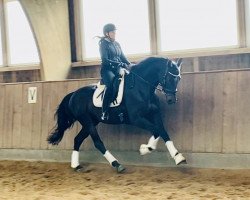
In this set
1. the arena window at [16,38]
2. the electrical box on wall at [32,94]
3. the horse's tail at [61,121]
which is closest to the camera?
the horse's tail at [61,121]

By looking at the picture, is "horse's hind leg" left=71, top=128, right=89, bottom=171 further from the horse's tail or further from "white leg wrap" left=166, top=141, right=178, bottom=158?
"white leg wrap" left=166, top=141, right=178, bottom=158

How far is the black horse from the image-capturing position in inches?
212

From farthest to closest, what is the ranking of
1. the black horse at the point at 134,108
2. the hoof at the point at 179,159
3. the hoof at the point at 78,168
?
1. the hoof at the point at 78,168
2. the black horse at the point at 134,108
3. the hoof at the point at 179,159

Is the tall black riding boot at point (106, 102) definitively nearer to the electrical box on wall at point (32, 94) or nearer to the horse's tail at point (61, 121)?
the horse's tail at point (61, 121)

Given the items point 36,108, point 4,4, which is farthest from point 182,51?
point 4,4

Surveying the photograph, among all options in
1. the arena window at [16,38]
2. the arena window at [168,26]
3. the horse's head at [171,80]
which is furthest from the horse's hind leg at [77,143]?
the arena window at [16,38]

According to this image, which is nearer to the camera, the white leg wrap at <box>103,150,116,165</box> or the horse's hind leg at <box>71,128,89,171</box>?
→ the white leg wrap at <box>103,150,116,165</box>

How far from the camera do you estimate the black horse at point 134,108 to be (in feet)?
17.7

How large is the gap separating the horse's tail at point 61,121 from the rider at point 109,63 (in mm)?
763

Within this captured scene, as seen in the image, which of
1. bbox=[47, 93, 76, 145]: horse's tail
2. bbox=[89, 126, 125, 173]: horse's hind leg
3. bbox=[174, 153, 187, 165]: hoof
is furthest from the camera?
bbox=[47, 93, 76, 145]: horse's tail

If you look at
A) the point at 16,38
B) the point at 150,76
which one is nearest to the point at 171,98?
the point at 150,76

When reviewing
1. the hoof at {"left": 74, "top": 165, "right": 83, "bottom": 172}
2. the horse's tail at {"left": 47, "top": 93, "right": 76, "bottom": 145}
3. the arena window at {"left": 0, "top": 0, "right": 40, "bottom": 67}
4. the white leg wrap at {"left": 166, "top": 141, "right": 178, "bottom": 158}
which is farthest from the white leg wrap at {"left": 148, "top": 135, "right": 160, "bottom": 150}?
the arena window at {"left": 0, "top": 0, "right": 40, "bottom": 67}

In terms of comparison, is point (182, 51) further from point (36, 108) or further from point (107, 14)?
point (36, 108)

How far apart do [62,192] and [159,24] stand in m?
4.14
